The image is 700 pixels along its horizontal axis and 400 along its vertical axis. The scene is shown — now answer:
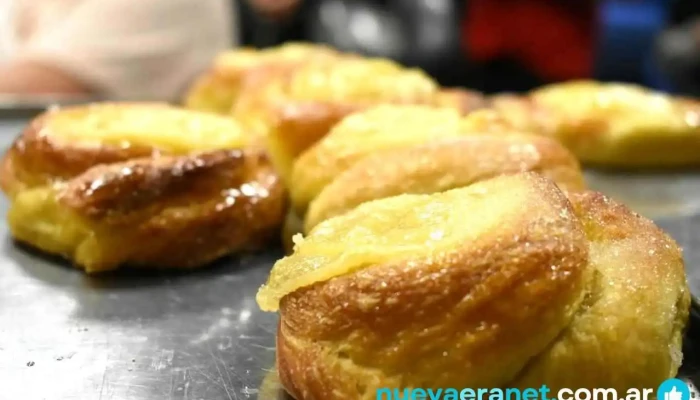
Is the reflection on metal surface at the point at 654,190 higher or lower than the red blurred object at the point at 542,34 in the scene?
higher

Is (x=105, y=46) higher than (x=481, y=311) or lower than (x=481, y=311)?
lower

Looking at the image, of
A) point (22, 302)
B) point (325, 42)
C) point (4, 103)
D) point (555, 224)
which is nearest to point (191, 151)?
point (22, 302)

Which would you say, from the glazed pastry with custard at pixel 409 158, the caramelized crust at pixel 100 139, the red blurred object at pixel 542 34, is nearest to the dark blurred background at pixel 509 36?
the red blurred object at pixel 542 34

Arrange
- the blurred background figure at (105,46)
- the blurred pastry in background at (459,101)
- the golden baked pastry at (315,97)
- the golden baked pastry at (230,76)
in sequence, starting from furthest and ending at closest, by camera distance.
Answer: the blurred background figure at (105,46) < the golden baked pastry at (230,76) < the blurred pastry in background at (459,101) < the golden baked pastry at (315,97)

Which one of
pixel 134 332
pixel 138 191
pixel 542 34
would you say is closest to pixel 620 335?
pixel 134 332

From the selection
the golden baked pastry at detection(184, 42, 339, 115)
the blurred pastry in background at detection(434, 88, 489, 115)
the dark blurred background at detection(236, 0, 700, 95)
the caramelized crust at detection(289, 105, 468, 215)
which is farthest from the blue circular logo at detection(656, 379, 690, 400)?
the dark blurred background at detection(236, 0, 700, 95)

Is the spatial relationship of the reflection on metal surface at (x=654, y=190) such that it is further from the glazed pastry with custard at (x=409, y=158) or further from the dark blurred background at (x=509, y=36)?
the dark blurred background at (x=509, y=36)

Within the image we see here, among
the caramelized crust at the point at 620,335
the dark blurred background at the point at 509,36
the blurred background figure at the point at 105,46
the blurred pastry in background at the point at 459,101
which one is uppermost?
the caramelized crust at the point at 620,335

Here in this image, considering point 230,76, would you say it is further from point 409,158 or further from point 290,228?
point 409,158
